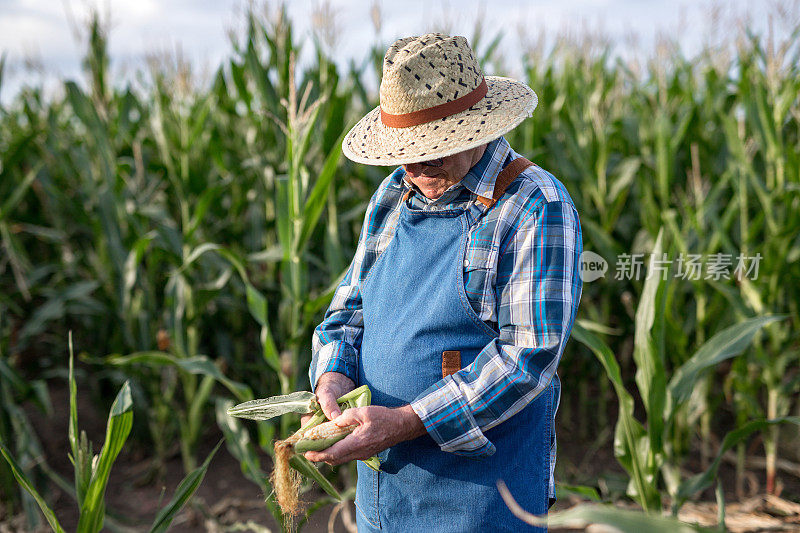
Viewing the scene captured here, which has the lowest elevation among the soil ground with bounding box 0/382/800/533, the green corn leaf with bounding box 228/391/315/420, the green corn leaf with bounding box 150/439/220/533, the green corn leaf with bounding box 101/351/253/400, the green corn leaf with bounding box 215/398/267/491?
the soil ground with bounding box 0/382/800/533

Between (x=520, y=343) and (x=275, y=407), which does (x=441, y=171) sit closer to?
(x=520, y=343)

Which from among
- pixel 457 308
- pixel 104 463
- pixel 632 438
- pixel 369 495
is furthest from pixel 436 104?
pixel 632 438

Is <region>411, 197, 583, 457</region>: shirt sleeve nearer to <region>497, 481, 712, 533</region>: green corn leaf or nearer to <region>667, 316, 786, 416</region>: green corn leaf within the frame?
<region>497, 481, 712, 533</region>: green corn leaf

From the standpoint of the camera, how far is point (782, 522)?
2.46m

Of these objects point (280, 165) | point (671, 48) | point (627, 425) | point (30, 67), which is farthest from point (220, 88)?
point (671, 48)

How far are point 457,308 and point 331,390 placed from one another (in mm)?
332

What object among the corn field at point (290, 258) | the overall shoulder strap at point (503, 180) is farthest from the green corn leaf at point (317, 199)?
the overall shoulder strap at point (503, 180)

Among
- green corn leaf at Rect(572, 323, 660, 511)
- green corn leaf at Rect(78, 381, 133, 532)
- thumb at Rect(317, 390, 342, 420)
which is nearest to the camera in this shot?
thumb at Rect(317, 390, 342, 420)

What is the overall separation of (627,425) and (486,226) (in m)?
0.93

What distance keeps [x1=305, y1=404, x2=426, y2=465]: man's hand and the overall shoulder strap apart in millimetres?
402

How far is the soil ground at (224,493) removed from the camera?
8.14 ft

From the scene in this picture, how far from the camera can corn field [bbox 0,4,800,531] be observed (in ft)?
7.86

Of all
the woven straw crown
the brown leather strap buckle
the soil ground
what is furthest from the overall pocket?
the soil ground

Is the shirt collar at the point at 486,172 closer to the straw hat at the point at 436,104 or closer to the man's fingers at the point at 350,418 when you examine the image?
the straw hat at the point at 436,104
